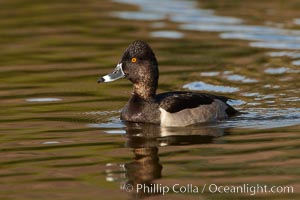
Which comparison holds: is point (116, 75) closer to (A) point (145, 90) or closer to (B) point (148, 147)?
(A) point (145, 90)

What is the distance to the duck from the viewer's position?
40.2 feet

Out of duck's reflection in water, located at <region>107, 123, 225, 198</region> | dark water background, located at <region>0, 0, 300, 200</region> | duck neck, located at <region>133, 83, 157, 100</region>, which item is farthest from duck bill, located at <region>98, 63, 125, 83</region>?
duck's reflection in water, located at <region>107, 123, 225, 198</region>

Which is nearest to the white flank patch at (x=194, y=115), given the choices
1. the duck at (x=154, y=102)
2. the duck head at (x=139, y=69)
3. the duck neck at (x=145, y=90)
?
the duck at (x=154, y=102)

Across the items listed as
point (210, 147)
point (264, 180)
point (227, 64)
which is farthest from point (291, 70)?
point (264, 180)

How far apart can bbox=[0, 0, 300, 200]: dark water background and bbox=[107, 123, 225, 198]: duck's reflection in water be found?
13 mm

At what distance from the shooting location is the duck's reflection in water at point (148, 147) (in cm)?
915

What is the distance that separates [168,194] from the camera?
8.76 metres

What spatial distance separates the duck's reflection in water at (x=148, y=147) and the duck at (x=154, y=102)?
157mm

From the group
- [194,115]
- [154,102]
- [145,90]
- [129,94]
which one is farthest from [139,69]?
[129,94]

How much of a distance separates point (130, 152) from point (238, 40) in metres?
8.62

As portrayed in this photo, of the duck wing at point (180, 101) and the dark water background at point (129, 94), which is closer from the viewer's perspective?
the dark water background at point (129, 94)

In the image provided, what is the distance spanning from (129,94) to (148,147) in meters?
3.71

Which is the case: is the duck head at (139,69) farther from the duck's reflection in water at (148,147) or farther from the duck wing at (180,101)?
the duck's reflection in water at (148,147)

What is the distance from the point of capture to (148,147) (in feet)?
35.7
